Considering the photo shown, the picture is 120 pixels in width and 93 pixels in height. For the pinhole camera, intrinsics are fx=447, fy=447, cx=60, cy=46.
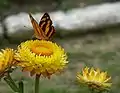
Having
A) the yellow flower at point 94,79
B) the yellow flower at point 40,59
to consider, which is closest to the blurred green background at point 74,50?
the yellow flower at point 94,79

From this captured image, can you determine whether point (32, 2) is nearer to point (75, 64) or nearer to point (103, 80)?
point (75, 64)

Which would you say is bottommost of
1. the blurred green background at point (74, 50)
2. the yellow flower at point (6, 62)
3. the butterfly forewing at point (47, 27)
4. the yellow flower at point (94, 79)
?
the yellow flower at point (94, 79)

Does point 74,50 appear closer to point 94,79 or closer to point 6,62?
point 94,79

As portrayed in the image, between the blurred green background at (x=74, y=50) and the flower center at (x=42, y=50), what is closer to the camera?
the flower center at (x=42, y=50)

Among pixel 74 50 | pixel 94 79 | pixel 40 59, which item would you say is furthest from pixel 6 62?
pixel 74 50

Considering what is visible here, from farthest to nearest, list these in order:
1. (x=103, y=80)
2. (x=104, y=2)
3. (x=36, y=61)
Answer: (x=104, y=2)
(x=103, y=80)
(x=36, y=61)

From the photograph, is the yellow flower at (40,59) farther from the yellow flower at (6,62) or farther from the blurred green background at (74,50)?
the blurred green background at (74,50)

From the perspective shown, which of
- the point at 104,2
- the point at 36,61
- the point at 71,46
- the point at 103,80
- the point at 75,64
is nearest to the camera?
the point at 36,61

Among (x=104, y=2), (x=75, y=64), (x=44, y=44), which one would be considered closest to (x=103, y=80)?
(x=44, y=44)
